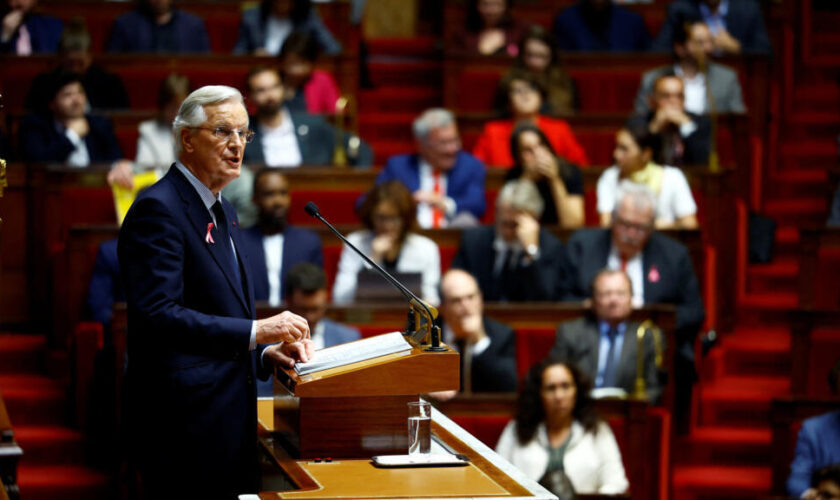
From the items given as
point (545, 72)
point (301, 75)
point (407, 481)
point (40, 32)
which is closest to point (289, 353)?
point (407, 481)

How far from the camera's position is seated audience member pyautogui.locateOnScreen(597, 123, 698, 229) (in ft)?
12.2

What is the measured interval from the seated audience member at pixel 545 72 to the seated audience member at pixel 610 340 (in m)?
1.12

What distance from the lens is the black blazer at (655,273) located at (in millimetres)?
3383

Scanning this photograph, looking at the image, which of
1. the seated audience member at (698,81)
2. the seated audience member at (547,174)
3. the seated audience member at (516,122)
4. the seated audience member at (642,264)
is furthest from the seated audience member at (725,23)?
the seated audience member at (642,264)

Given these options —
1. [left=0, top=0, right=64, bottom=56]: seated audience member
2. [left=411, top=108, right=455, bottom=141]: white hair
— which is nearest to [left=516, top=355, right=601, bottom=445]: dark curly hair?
[left=411, top=108, right=455, bottom=141]: white hair

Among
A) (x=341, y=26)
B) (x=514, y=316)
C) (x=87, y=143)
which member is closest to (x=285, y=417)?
(x=514, y=316)

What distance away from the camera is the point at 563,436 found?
2.80m

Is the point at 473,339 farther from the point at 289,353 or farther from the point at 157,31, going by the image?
the point at 157,31

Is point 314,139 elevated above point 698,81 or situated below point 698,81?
below

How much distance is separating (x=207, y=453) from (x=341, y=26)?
3.34 meters

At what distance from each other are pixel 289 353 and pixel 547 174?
210 cm

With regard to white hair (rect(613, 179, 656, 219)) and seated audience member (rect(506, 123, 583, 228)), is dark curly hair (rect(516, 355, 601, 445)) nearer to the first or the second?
white hair (rect(613, 179, 656, 219))

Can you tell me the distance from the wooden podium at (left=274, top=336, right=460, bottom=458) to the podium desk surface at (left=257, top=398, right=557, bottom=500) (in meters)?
0.02

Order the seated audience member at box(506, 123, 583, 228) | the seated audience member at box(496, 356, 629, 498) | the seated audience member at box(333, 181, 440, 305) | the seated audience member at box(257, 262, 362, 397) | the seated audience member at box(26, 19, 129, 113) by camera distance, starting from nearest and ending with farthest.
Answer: the seated audience member at box(496, 356, 629, 498), the seated audience member at box(257, 262, 362, 397), the seated audience member at box(333, 181, 440, 305), the seated audience member at box(506, 123, 583, 228), the seated audience member at box(26, 19, 129, 113)
